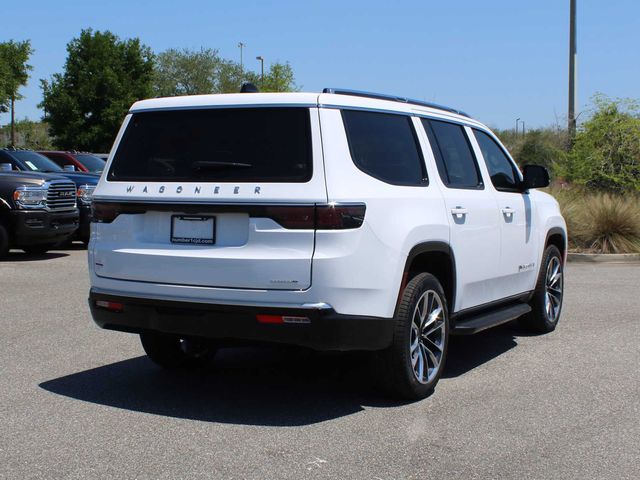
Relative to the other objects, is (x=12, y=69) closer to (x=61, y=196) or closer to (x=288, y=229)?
(x=61, y=196)

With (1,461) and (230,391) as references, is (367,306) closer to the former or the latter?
(230,391)

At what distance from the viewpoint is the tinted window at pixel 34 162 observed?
1650 centimetres

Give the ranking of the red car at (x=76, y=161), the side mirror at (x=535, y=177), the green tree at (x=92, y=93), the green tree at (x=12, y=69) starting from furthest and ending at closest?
1. the green tree at (x=92, y=93)
2. the green tree at (x=12, y=69)
3. the red car at (x=76, y=161)
4. the side mirror at (x=535, y=177)

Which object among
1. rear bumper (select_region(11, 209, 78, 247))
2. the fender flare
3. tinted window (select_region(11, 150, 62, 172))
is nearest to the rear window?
the fender flare

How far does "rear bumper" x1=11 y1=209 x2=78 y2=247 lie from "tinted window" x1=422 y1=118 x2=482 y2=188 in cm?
893

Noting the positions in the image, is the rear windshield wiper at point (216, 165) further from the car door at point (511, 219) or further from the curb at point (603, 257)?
the curb at point (603, 257)

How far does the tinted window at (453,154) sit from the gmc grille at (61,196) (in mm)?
9019

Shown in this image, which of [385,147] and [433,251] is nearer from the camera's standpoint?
[385,147]

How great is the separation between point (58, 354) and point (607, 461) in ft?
14.6

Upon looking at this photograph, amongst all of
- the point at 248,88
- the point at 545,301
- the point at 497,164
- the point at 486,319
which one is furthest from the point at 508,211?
the point at 248,88

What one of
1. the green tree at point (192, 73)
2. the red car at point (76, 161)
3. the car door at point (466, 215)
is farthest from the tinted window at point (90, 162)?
the green tree at point (192, 73)

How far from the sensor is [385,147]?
18.4ft

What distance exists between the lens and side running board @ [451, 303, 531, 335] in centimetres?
621

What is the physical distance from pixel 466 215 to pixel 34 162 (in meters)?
12.5
